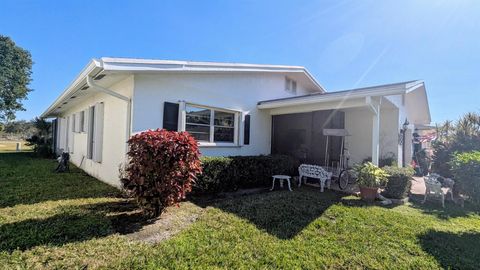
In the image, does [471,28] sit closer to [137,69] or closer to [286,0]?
[286,0]

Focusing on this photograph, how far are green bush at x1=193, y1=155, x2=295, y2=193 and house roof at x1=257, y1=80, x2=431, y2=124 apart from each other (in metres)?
2.20

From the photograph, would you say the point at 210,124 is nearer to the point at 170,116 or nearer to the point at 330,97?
the point at 170,116

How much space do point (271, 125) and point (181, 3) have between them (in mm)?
5956

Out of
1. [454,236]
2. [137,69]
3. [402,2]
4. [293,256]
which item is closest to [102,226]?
[293,256]

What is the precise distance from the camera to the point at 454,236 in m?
4.58

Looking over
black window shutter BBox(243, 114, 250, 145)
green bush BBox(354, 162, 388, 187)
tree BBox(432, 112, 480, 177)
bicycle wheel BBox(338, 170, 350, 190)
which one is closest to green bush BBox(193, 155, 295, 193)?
black window shutter BBox(243, 114, 250, 145)

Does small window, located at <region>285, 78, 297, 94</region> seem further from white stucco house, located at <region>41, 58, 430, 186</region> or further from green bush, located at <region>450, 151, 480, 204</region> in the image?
green bush, located at <region>450, 151, 480, 204</region>

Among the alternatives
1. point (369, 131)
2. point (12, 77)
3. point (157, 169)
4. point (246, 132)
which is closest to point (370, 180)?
point (246, 132)

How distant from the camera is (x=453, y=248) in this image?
13.3ft

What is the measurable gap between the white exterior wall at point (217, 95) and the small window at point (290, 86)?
1.02ft

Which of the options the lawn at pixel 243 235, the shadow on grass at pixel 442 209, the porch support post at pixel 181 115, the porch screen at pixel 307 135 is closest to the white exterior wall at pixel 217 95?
the porch support post at pixel 181 115

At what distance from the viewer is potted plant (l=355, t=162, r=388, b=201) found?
6934 millimetres

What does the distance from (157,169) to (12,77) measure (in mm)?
34936

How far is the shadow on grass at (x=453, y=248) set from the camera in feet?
11.7
